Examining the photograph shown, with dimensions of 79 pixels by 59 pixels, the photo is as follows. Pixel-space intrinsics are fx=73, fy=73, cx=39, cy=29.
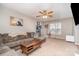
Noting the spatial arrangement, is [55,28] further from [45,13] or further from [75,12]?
[75,12]

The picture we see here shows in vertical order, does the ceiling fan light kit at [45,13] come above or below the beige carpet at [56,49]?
above

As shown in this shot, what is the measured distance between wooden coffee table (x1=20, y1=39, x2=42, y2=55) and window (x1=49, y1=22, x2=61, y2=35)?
34 centimetres

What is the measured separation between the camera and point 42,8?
138 centimetres

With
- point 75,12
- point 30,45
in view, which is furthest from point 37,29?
point 75,12

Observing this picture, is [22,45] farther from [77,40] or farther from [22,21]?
[77,40]

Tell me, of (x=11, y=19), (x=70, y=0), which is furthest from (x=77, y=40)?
(x=11, y=19)

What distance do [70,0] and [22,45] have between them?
3.97 feet

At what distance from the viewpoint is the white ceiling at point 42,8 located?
1.35m

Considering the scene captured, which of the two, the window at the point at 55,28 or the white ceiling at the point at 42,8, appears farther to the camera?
the window at the point at 55,28

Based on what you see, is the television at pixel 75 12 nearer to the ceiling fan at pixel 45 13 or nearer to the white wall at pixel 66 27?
the white wall at pixel 66 27

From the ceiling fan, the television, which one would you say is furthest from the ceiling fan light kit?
the television

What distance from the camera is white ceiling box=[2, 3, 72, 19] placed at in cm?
135

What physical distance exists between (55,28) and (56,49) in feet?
1.38

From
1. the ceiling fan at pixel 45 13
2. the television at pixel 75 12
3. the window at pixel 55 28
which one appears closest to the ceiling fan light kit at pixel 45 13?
the ceiling fan at pixel 45 13
